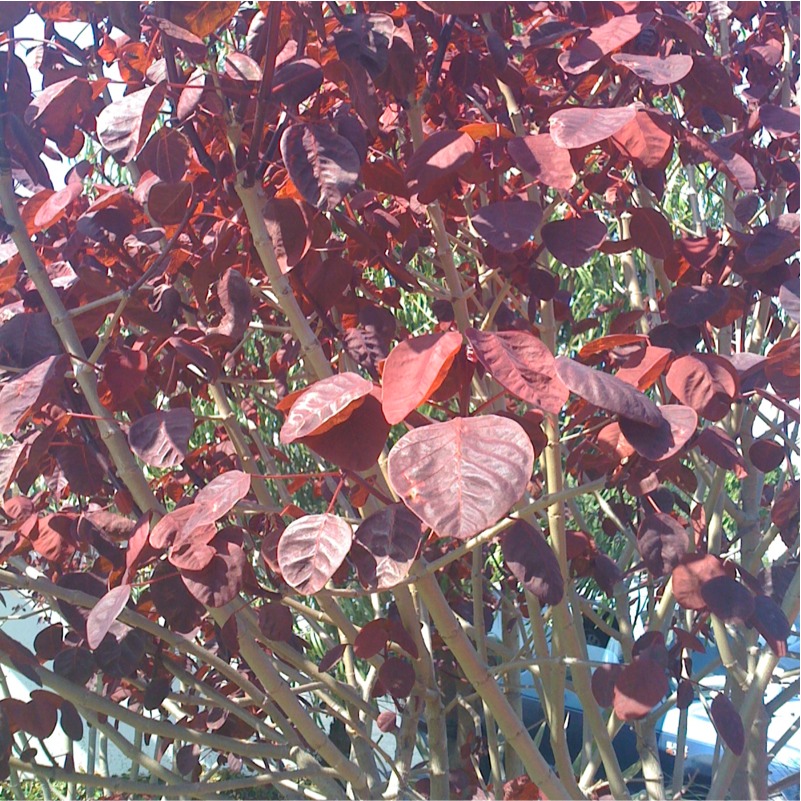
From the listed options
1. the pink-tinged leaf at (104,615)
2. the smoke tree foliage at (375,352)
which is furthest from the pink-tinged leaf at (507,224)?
the pink-tinged leaf at (104,615)

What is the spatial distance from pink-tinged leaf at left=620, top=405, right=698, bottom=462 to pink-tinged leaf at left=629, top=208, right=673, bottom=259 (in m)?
0.42

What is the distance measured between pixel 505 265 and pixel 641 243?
0.70 ft

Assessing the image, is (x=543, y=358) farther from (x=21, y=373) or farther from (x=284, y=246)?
(x=21, y=373)

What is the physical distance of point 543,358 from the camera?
0.85 meters

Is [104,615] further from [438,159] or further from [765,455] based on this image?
[765,455]

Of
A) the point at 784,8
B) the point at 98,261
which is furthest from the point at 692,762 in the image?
the point at 98,261

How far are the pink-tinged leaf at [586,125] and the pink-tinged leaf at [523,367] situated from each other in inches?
10.0

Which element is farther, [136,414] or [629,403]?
[136,414]

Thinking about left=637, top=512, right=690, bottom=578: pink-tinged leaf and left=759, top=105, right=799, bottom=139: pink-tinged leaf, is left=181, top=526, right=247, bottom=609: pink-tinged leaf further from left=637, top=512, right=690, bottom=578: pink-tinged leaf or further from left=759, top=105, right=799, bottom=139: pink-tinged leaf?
left=759, top=105, right=799, bottom=139: pink-tinged leaf

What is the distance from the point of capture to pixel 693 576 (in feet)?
4.11

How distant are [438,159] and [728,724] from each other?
42.4 inches

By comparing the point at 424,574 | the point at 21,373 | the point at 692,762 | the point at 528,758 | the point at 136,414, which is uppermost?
the point at 21,373

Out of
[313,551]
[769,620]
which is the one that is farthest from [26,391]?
[769,620]

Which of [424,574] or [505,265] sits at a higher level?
[505,265]
